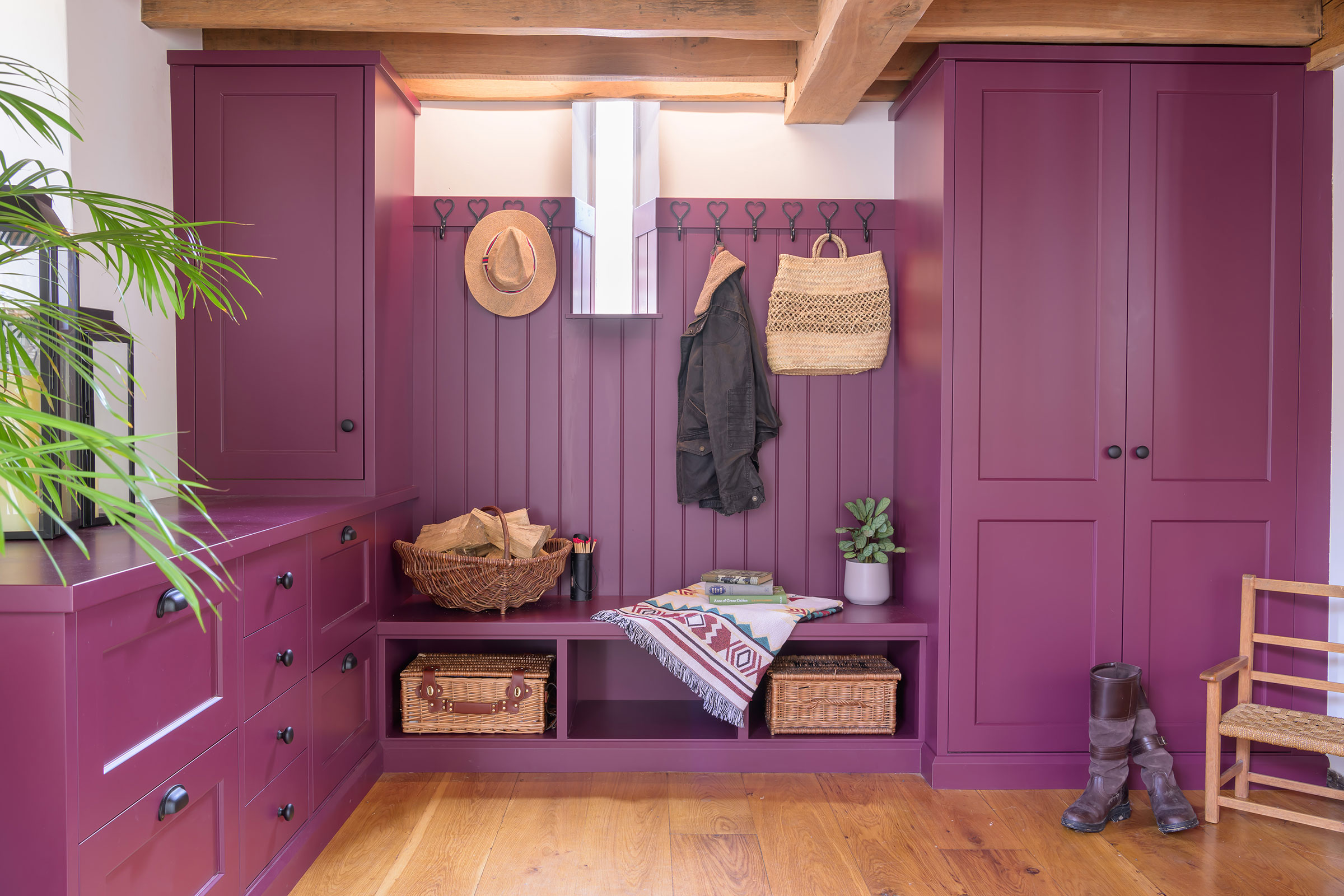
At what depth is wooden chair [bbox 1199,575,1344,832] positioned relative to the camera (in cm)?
221

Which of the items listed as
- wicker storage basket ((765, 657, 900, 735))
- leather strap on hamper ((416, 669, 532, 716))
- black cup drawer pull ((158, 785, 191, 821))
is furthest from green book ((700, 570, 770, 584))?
black cup drawer pull ((158, 785, 191, 821))

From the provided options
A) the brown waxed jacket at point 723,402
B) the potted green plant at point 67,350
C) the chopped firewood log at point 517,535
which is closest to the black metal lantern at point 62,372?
the potted green plant at point 67,350

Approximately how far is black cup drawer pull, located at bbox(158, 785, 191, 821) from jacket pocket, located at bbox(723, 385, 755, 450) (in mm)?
1825

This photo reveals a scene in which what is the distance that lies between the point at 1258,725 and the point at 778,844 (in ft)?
4.41

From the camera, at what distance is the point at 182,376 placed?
2.56 meters

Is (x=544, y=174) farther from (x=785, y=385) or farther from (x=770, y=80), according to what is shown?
(x=785, y=385)

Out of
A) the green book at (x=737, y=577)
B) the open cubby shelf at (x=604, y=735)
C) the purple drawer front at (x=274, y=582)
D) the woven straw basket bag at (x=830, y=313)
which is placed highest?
the woven straw basket bag at (x=830, y=313)

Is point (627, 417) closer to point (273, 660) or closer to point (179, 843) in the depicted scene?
point (273, 660)

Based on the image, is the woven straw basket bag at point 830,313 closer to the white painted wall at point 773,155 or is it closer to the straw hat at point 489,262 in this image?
the white painted wall at point 773,155

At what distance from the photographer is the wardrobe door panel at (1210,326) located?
252 cm

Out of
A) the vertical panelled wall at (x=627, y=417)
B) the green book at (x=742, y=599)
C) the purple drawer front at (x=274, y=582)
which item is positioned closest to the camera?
the purple drawer front at (x=274, y=582)

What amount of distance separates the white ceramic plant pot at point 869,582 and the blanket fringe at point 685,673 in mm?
595

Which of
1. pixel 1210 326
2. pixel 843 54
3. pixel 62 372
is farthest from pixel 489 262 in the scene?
pixel 1210 326

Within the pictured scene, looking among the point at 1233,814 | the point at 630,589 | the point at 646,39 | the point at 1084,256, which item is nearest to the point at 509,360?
the point at 630,589
